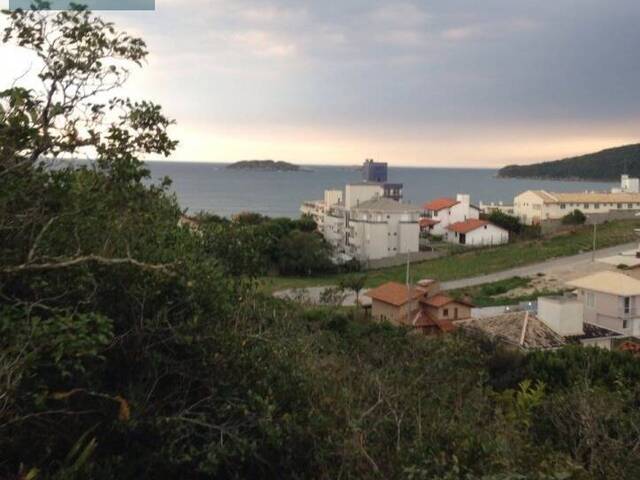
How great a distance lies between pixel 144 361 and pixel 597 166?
555 ft

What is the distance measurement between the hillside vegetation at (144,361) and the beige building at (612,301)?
15.6 meters

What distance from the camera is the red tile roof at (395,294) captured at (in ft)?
74.9

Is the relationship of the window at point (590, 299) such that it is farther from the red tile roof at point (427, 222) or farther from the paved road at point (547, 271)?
the red tile roof at point (427, 222)

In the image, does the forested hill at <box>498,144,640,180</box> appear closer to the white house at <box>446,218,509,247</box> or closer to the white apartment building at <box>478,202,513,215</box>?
the white apartment building at <box>478,202,513,215</box>

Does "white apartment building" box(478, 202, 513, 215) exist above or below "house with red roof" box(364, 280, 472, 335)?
above

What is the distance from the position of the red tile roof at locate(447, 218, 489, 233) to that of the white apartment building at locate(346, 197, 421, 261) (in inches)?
190

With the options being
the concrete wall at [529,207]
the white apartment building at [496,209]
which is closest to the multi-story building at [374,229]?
the white apartment building at [496,209]

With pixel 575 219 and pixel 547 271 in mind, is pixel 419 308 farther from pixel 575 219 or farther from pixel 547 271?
pixel 575 219

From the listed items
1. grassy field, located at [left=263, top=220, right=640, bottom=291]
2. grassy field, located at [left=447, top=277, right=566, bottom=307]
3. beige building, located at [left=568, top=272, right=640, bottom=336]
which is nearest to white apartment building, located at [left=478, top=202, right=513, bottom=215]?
grassy field, located at [left=263, top=220, right=640, bottom=291]

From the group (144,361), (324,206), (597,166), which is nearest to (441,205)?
(324,206)

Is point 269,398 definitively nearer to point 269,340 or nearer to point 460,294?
point 269,340

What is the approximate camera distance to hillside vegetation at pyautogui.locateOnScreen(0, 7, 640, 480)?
430 centimetres

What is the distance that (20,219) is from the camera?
4.73 meters

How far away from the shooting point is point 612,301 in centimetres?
2072
